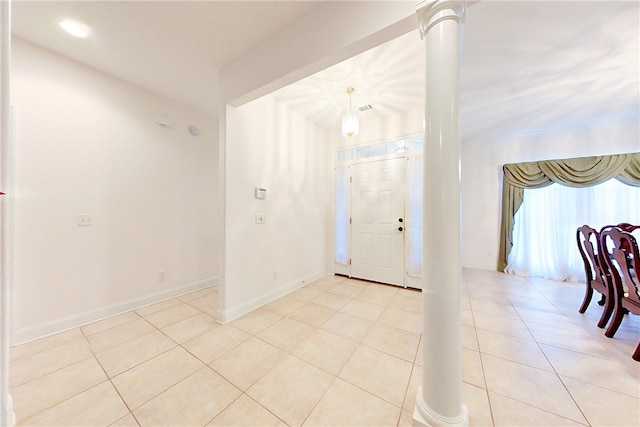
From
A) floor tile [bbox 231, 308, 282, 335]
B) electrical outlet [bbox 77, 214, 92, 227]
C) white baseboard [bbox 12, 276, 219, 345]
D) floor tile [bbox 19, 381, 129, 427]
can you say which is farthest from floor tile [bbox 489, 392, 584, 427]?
electrical outlet [bbox 77, 214, 92, 227]

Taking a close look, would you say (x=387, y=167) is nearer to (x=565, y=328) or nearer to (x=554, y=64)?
(x=554, y=64)

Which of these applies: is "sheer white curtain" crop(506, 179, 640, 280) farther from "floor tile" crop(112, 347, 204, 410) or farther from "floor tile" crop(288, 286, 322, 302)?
"floor tile" crop(112, 347, 204, 410)

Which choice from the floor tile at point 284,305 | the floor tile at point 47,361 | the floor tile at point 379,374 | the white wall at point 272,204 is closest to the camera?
the floor tile at point 379,374

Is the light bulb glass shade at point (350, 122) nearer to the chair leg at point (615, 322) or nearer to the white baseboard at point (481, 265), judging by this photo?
the chair leg at point (615, 322)

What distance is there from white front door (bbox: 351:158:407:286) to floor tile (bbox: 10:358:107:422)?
3.17m

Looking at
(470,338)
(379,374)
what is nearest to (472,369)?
(470,338)

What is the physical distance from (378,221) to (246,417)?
9.59 ft

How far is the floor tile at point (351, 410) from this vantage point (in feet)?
3.85

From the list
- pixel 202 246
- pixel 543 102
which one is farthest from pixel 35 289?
pixel 543 102

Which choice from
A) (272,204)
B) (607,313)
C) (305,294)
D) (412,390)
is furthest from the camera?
(305,294)

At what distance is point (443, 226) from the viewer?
1089 mm

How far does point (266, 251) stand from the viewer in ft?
9.23

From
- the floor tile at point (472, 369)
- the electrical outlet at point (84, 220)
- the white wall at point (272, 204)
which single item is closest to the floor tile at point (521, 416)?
the floor tile at point (472, 369)

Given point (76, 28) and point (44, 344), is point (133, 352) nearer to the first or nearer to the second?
point (44, 344)
